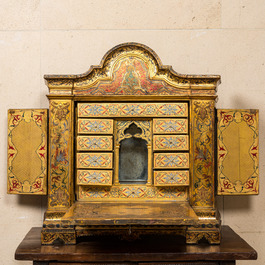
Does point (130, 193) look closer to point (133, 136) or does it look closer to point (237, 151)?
point (133, 136)

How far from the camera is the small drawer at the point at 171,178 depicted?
2.23 meters

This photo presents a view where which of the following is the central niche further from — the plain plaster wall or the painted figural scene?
the plain plaster wall

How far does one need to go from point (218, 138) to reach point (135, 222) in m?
0.83

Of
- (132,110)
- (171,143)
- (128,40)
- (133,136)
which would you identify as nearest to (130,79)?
(132,110)

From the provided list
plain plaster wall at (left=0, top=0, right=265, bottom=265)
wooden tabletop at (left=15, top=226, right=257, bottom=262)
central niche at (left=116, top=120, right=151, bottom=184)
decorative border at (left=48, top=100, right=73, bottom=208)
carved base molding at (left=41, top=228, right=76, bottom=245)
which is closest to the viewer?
wooden tabletop at (left=15, top=226, right=257, bottom=262)

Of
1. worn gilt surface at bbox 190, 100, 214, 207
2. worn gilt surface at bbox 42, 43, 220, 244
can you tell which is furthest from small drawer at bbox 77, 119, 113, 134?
worn gilt surface at bbox 190, 100, 214, 207

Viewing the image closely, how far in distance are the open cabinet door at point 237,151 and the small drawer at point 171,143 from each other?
0.24 metres

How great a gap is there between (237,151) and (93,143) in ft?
3.12

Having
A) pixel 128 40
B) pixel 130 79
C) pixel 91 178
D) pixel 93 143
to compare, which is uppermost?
pixel 128 40

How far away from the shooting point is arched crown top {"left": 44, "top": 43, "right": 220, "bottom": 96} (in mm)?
2225

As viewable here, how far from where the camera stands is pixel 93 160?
2236 mm

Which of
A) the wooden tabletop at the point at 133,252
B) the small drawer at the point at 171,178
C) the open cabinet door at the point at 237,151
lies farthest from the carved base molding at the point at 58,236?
the open cabinet door at the point at 237,151

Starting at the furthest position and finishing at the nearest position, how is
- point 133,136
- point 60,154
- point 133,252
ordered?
1. point 133,136
2. point 60,154
3. point 133,252

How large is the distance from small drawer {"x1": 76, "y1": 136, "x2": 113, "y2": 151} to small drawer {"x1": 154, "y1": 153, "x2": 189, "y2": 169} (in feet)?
1.06
